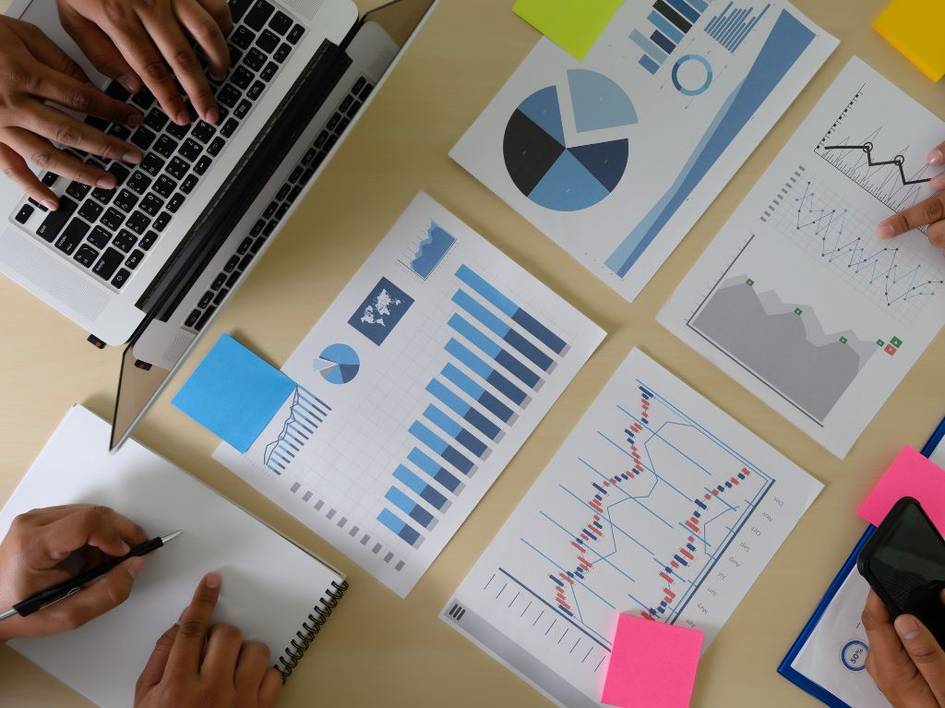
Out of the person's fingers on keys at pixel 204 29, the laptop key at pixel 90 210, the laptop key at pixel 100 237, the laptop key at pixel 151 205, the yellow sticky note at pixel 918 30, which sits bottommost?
the laptop key at pixel 100 237

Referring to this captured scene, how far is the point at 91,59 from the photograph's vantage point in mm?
702

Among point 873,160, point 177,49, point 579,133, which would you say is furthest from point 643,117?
point 177,49

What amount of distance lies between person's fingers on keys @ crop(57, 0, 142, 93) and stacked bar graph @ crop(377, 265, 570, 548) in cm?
41

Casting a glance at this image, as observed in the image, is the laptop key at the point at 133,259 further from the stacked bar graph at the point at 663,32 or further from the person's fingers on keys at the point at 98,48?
the stacked bar graph at the point at 663,32

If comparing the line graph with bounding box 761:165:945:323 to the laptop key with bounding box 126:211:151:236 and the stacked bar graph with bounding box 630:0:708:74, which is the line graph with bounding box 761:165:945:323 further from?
the laptop key with bounding box 126:211:151:236

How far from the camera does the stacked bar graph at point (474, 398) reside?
2.65ft

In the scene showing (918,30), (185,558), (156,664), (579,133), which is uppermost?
(918,30)

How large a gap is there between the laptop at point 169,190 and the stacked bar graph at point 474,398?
27 cm

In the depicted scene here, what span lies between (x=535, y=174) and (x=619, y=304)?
0.56 feet

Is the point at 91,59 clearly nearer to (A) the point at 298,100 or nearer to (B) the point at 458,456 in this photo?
(A) the point at 298,100

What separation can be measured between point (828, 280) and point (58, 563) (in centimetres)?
90

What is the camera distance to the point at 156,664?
79 centimetres

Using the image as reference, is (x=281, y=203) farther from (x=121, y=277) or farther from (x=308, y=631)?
(x=308, y=631)

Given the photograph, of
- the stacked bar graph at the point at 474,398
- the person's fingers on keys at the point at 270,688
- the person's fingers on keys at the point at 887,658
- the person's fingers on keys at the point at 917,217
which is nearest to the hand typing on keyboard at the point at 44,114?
the stacked bar graph at the point at 474,398
